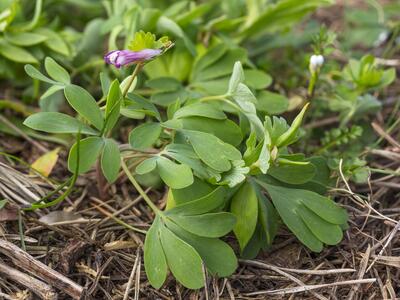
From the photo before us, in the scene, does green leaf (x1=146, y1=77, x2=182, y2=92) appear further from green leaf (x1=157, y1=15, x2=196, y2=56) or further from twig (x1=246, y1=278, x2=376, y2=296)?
twig (x1=246, y1=278, x2=376, y2=296)

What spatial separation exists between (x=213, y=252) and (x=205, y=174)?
8.5 inches

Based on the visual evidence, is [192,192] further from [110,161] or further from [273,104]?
[273,104]

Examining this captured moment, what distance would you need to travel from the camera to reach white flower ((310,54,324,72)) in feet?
6.21

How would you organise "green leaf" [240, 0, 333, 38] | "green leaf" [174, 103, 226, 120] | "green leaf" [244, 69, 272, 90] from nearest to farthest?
"green leaf" [174, 103, 226, 120] < "green leaf" [244, 69, 272, 90] < "green leaf" [240, 0, 333, 38]

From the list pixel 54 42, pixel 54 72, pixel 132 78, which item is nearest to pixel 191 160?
pixel 132 78

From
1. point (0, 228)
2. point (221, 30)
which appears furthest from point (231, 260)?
point (221, 30)

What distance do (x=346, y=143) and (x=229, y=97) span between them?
59 centimetres

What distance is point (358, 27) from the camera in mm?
2826

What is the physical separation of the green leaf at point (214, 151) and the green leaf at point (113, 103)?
0.23 meters

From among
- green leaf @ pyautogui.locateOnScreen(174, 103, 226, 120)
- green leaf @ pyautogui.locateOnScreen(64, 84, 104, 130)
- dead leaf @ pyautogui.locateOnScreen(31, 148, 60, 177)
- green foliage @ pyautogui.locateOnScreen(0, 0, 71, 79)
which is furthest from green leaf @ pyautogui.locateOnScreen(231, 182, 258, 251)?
green foliage @ pyautogui.locateOnScreen(0, 0, 71, 79)

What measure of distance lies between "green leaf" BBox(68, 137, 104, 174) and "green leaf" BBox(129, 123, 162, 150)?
0.29ft

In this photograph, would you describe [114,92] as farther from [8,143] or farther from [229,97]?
[8,143]

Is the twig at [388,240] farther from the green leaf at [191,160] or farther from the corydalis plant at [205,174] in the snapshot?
the green leaf at [191,160]

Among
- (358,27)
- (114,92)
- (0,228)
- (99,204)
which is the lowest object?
(358,27)
